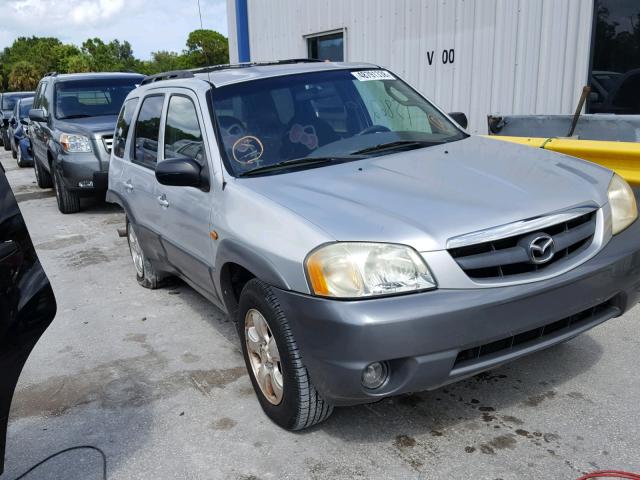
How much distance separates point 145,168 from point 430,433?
9.27ft

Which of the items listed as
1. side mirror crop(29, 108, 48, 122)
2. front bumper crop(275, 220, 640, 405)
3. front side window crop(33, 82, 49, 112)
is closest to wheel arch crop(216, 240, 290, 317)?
front bumper crop(275, 220, 640, 405)

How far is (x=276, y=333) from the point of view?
9.23 ft

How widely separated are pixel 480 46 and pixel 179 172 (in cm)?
537

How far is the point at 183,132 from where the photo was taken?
3996 mm

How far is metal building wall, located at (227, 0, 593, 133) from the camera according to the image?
22.0ft

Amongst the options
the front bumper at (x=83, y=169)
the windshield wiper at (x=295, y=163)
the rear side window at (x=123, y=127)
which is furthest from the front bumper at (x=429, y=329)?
the front bumper at (x=83, y=169)

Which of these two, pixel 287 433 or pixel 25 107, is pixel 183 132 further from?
pixel 25 107

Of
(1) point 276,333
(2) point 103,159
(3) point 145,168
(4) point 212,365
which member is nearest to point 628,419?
(1) point 276,333

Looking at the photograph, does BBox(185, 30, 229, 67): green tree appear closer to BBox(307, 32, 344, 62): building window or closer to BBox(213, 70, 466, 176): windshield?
BBox(307, 32, 344, 62): building window

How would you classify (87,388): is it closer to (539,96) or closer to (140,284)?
(140,284)

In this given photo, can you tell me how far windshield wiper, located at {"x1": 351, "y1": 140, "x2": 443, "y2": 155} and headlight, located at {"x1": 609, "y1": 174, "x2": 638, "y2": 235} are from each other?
1061 millimetres

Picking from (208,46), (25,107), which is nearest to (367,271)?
(25,107)

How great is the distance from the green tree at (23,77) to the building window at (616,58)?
2854 inches

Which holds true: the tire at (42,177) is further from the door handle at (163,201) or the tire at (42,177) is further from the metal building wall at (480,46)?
the door handle at (163,201)
